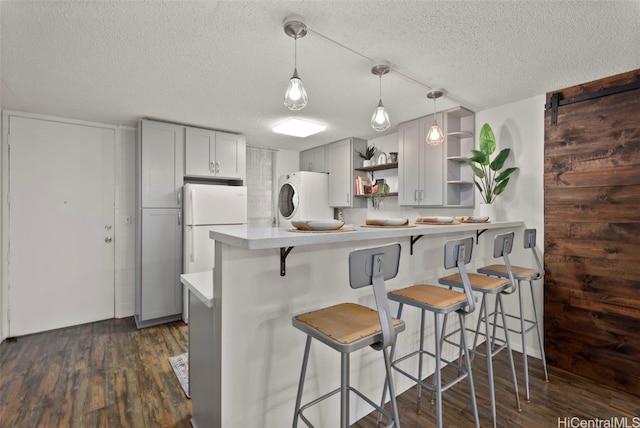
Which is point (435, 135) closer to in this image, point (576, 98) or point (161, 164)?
point (576, 98)

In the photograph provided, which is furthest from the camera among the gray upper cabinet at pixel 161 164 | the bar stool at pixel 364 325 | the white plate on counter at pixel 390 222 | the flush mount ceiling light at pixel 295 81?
the gray upper cabinet at pixel 161 164

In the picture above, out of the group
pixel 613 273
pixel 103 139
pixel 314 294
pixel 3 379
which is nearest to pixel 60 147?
pixel 103 139

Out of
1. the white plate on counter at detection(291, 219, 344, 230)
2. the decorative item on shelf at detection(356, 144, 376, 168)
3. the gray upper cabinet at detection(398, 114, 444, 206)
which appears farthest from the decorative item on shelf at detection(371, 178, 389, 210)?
the white plate on counter at detection(291, 219, 344, 230)

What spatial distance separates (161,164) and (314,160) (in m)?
2.30

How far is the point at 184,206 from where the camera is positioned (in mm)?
3545

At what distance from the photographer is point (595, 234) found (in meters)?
2.29

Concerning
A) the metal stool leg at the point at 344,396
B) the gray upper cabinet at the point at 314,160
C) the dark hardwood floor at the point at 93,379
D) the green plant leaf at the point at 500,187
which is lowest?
the dark hardwood floor at the point at 93,379

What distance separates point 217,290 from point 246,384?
0.47 metres

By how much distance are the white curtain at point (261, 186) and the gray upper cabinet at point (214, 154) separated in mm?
709

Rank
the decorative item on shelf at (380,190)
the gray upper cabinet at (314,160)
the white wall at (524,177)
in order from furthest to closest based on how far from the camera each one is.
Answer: the gray upper cabinet at (314,160) → the decorative item on shelf at (380,190) → the white wall at (524,177)

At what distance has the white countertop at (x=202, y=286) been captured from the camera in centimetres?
140

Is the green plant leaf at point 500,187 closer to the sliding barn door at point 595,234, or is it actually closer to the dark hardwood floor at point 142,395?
the sliding barn door at point 595,234

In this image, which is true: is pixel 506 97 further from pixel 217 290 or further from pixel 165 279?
pixel 165 279

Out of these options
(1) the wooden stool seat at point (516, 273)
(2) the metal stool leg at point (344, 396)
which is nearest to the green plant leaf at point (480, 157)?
(1) the wooden stool seat at point (516, 273)
